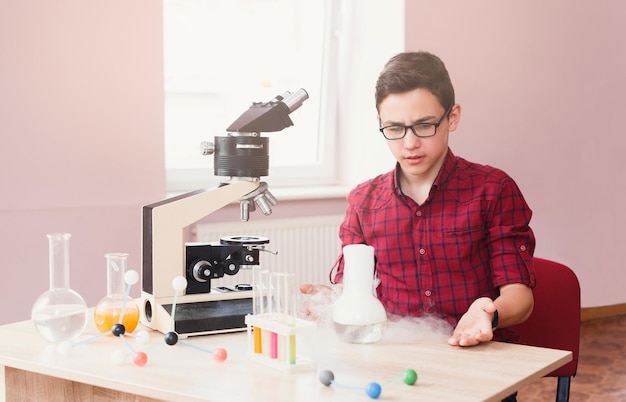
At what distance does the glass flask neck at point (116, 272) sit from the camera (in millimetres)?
1770

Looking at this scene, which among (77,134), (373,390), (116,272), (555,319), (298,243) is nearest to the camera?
(373,390)

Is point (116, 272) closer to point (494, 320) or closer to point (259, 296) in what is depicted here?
point (259, 296)

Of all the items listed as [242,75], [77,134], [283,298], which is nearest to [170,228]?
[283,298]

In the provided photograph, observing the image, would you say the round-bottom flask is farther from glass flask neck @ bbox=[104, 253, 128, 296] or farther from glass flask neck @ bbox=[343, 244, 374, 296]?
glass flask neck @ bbox=[104, 253, 128, 296]

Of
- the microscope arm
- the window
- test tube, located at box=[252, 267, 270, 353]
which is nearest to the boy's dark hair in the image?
the microscope arm

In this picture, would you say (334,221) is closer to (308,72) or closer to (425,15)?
(308,72)

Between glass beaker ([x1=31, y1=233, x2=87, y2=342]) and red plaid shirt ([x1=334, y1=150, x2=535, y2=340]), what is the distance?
654 mm

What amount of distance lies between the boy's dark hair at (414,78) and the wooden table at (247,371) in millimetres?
577

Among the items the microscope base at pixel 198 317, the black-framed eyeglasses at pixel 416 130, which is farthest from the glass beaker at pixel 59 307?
the black-framed eyeglasses at pixel 416 130

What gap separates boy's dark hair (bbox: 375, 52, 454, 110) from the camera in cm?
200

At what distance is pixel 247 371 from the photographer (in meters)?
1.53

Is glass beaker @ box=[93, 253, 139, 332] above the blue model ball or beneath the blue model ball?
above

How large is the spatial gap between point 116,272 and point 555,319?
1062 mm

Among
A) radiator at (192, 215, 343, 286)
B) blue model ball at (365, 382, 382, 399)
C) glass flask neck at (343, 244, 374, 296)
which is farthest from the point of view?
radiator at (192, 215, 343, 286)
